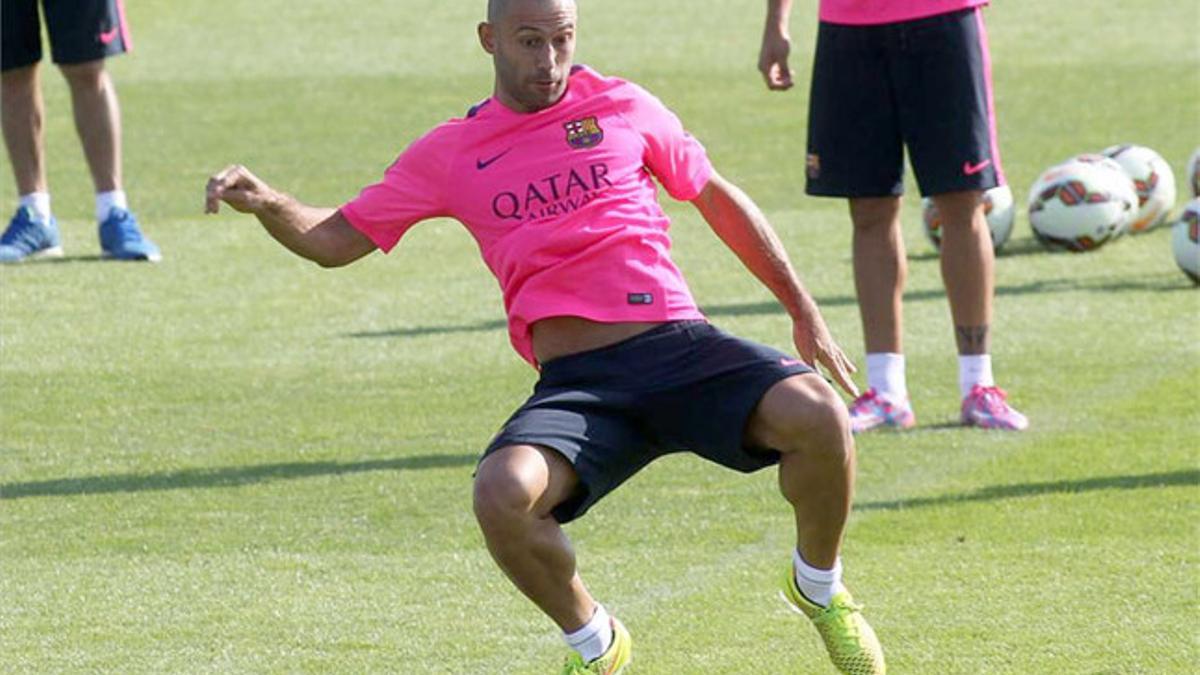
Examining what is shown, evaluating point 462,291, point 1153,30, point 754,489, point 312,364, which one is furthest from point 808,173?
point 1153,30

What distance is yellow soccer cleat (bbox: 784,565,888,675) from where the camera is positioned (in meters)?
5.98

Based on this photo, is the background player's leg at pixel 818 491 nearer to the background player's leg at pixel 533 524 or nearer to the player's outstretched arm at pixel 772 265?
the player's outstretched arm at pixel 772 265

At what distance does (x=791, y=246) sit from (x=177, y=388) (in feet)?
13.4

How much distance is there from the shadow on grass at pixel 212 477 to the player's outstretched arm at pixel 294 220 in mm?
2270

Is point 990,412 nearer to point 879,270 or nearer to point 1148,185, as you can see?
point 879,270

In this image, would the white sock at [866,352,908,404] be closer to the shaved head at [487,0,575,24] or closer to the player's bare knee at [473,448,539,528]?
the shaved head at [487,0,575,24]

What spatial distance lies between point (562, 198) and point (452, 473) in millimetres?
2527

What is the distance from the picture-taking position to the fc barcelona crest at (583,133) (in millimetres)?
6254

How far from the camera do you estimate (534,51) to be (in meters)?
6.23

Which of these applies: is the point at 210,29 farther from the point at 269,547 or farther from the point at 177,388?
the point at 269,547

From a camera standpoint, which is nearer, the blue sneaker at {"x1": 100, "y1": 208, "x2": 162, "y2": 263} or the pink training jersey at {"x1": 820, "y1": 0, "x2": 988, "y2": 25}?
the pink training jersey at {"x1": 820, "y1": 0, "x2": 988, "y2": 25}

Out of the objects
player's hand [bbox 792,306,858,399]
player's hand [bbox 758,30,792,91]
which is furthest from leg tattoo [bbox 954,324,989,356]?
player's hand [bbox 792,306,858,399]

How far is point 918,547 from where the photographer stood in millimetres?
7457

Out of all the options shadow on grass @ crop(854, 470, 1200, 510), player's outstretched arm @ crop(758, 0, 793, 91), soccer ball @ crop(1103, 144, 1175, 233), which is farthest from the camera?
soccer ball @ crop(1103, 144, 1175, 233)
